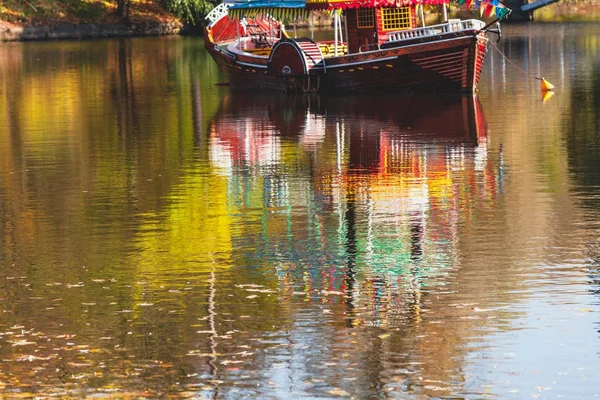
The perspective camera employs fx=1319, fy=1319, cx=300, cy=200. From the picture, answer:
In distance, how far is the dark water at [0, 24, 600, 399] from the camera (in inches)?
519

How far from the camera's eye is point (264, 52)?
51000 millimetres

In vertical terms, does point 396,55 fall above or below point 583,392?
above

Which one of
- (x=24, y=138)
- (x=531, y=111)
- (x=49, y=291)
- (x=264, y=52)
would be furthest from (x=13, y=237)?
Result: (x=264, y=52)

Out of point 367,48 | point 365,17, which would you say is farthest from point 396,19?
point 367,48

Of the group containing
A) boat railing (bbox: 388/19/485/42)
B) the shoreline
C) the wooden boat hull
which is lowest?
the wooden boat hull

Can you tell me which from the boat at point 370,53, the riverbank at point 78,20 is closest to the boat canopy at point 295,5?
the boat at point 370,53

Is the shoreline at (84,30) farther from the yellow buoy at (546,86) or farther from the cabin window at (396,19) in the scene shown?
the yellow buoy at (546,86)

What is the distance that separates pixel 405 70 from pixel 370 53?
4.13 feet

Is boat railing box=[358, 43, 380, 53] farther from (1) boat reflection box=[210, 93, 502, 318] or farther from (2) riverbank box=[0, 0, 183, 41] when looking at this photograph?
(2) riverbank box=[0, 0, 183, 41]

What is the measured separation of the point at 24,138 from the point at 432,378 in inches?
945

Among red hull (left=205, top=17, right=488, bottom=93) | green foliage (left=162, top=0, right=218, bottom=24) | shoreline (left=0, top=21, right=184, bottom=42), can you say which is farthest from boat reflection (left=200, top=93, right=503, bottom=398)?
shoreline (left=0, top=21, right=184, bottom=42)

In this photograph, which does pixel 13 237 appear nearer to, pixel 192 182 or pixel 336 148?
pixel 192 182

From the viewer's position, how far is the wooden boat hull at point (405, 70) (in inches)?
1620

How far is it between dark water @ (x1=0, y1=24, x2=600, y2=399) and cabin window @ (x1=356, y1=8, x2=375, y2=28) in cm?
686
